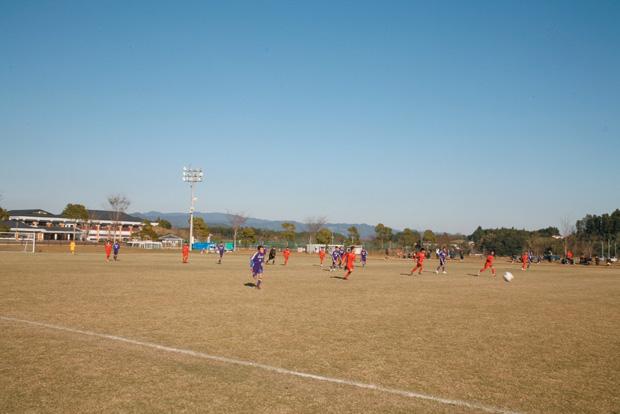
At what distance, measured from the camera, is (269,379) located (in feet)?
23.1

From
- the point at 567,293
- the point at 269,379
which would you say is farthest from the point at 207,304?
the point at 567,293

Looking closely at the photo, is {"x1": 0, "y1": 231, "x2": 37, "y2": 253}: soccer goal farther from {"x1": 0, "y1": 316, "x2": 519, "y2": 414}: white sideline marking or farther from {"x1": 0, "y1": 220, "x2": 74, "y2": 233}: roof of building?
{"x1": 0, "y1": 316, "x2": 519, "y2": 414}: white sideline marking

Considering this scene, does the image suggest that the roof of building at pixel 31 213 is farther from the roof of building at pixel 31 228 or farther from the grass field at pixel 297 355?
the grass field at pixel 297 355

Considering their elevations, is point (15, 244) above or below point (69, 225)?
below

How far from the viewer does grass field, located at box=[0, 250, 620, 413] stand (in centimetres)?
615

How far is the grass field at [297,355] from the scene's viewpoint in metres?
6.15

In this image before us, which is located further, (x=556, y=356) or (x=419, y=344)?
(x=419, y=344)

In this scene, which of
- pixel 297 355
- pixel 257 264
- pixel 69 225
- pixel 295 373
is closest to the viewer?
pixel 295 373

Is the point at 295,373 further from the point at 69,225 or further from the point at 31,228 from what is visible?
the point at 69,225

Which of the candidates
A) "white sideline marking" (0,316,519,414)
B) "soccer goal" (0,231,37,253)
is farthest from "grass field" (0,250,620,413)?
"soccer goal" (0,231,37,253)

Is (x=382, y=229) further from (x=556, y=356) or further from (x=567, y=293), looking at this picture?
(x=556, y=356)

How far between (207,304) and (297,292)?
5359mm

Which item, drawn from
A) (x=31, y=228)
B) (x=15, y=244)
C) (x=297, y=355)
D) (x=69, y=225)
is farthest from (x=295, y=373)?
(x=69, y=225)

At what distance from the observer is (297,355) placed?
8.52m
